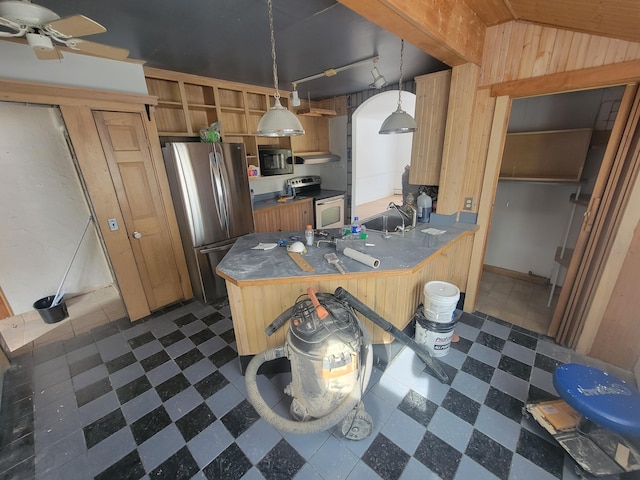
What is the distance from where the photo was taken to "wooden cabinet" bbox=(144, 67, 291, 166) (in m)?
3.03

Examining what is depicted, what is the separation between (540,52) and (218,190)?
3.12 metres

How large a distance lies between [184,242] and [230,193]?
779mm

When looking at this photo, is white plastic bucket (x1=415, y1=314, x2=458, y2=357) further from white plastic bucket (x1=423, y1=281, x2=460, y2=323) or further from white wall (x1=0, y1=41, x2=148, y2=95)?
white wall (x1=0, y1=41, x2=148, y2=95)

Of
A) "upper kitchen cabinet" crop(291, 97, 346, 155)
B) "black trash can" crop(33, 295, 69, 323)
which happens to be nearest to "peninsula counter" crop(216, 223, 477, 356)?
"black trash can" crop(33, 295, 69, 323)

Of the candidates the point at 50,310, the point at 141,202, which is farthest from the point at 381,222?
the point at 50,310

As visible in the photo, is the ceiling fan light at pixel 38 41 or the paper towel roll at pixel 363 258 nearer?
the ceiling fan light at pixel 38 41

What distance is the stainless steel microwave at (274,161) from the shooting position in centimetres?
392

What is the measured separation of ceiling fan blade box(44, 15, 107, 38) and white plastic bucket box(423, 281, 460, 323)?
2545 mm

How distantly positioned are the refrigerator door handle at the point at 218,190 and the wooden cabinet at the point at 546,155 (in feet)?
10.8

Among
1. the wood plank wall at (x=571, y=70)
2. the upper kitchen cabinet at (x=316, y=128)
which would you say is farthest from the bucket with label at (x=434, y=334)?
the upper kitchen cabinet at (x=316, y=128)

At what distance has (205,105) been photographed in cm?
332

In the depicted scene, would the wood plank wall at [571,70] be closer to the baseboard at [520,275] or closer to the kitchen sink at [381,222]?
the kitchen sink at [381,222]

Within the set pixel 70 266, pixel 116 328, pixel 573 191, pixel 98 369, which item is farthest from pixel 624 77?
pixel 70 266

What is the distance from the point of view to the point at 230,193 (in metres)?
3.12
